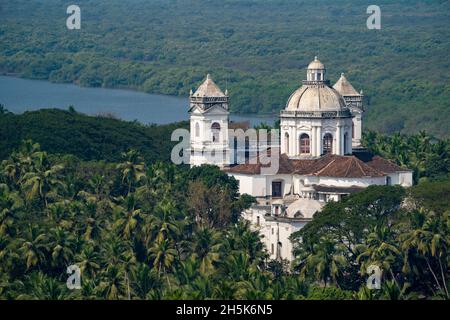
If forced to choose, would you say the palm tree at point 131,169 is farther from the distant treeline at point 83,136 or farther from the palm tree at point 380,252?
the palm tree at point 380,252

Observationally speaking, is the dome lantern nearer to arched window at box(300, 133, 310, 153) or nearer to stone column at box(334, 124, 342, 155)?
stone column at box(334, 124, 342, 155)

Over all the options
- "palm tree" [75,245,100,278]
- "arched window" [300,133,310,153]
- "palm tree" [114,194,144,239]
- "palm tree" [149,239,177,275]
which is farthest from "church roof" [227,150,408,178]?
"palm tree" [75,245,100,278]

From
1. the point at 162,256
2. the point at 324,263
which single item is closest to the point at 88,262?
the point at 162,256

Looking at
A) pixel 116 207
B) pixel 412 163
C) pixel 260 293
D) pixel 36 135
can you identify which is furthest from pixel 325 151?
pixel 260 293

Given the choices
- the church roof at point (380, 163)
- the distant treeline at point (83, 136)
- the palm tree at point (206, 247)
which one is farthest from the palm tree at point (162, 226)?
the distant treeline at point (83, 136)

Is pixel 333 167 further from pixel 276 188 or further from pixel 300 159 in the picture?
pixel 276 188
